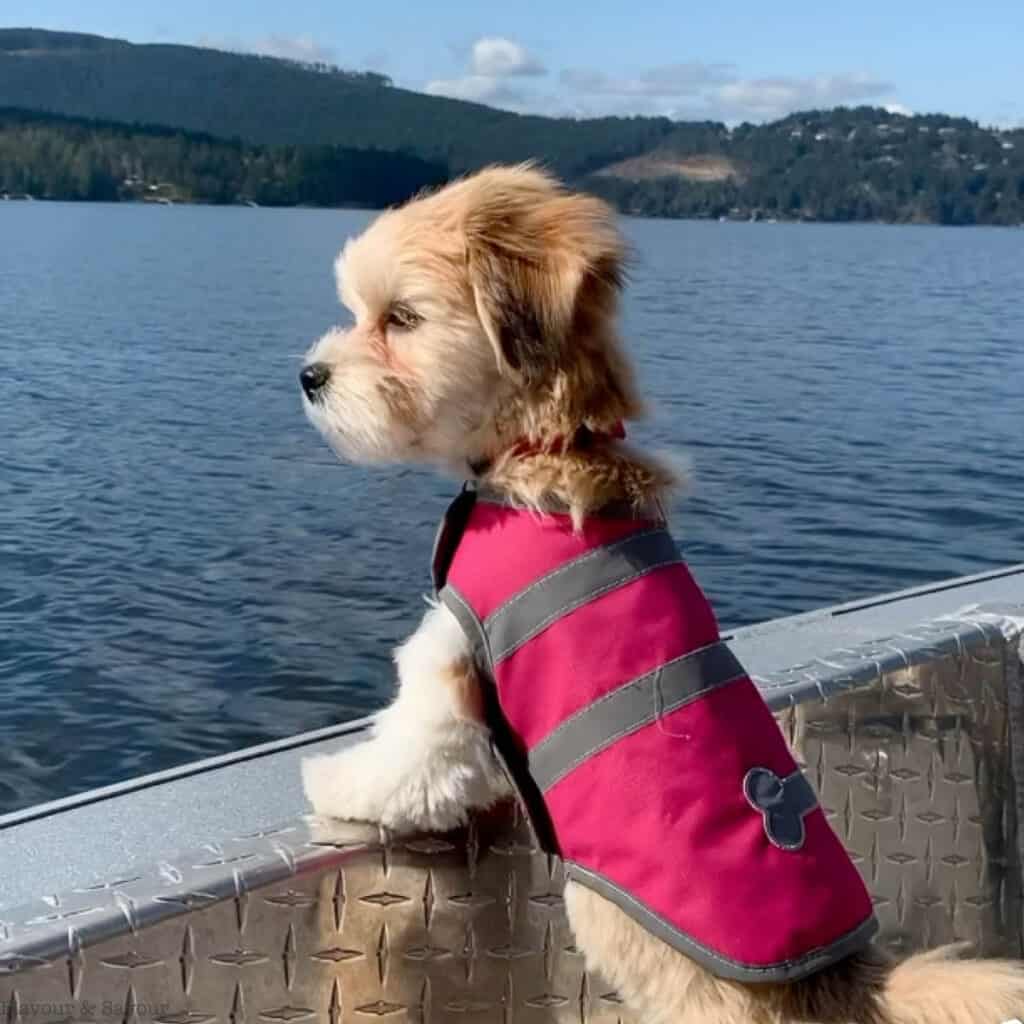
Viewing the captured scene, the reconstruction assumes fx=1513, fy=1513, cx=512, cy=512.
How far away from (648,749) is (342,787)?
490mm

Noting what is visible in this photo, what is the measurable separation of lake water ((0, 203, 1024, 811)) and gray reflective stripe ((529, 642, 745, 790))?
60 centimetres

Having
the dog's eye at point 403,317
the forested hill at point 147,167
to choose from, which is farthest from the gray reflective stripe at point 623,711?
the forested hill at point 147,167

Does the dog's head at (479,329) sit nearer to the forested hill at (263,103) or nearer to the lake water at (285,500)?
the lake water at (285,500)

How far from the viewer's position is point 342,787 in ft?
7.79

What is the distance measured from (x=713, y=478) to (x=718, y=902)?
13.2 meters

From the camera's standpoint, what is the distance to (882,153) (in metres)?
123

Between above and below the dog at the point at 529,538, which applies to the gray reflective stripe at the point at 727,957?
below

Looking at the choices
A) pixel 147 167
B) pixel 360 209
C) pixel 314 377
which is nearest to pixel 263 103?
pixel 147 167

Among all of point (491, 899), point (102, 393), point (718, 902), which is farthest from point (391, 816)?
point (102, 393)

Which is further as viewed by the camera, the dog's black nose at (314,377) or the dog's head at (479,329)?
the dog's black nose at (314,377)

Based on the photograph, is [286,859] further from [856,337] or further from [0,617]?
[856,337]

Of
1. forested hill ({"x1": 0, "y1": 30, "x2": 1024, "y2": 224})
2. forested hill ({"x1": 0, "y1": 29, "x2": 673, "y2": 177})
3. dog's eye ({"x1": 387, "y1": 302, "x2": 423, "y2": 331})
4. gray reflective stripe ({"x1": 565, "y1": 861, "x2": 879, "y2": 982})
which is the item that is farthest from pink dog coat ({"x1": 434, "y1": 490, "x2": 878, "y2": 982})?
forested hill ({"x1": 0, "y1": 29, "x2": 673, "y2": 177})

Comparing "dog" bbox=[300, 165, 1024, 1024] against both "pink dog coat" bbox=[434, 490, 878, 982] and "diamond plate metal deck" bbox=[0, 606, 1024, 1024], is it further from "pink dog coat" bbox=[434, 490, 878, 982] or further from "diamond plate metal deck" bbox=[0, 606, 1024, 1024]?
"diamond plate metal deck" bbox=[0, 606, 1024, 1024]

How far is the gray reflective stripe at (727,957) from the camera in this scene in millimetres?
2166
